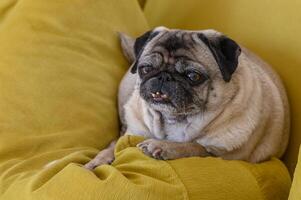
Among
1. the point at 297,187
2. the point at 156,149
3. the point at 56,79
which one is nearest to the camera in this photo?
the point at 297,187

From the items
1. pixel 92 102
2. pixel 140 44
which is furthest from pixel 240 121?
pixel 92 102

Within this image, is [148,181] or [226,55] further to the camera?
[226,55]

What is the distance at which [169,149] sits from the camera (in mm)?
1140

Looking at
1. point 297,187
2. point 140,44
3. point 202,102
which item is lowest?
point 297,187

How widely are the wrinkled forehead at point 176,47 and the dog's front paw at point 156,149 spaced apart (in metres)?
0.20

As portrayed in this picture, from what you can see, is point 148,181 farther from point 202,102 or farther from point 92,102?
point 92,102

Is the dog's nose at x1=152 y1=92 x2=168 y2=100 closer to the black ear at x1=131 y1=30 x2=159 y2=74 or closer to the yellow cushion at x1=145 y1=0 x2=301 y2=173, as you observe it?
the black ear at x1=131 y1=30 x2=159 y2=74

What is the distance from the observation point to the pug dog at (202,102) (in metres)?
1.17

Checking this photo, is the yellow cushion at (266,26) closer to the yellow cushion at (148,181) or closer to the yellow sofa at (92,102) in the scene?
the yellow sofa at (92,102)

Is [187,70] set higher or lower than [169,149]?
higher

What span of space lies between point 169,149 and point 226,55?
0.25m

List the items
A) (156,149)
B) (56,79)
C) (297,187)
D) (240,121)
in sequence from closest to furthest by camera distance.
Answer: (297,187)
(156,149)
(240,121)
(56,79)

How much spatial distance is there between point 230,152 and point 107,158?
11.7 inches

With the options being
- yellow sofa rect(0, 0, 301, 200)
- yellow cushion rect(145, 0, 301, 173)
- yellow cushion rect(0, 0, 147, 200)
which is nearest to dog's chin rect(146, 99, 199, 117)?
yellow sofa rect(0, 0, 301, 200)
